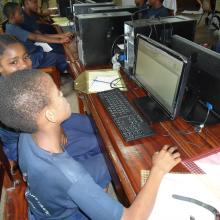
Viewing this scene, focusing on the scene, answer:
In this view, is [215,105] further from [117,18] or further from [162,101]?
[117,18]

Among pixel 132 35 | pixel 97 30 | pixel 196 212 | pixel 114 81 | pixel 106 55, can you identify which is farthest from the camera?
pixel 106 55

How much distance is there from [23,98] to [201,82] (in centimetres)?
79

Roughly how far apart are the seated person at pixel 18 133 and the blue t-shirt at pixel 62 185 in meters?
0.39

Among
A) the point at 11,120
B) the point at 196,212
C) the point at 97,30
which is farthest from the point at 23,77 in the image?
the point at 97,30

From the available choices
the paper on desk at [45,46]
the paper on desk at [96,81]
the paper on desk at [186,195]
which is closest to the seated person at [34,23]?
the paper on desk at [45,46]

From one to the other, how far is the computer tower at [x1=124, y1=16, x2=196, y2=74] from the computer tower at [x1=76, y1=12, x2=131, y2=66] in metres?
0.22

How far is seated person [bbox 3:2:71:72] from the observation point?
2545 millimetres

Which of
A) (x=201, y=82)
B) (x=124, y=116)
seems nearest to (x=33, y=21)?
(x=124, y=116)

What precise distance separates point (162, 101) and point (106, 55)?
2.64 ft

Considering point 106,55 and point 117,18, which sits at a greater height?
point 117,18

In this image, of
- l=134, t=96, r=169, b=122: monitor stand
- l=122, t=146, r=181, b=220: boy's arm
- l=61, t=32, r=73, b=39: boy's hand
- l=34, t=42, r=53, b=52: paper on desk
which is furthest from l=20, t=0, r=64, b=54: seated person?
l=122, t=146, r=181, b=220: boy's arm

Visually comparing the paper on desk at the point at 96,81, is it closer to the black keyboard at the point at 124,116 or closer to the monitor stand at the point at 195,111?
the black keyboard at the point at 124,116

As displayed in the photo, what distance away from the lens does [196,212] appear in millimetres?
732

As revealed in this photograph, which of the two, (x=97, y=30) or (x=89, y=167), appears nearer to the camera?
(x=89, y=167)
